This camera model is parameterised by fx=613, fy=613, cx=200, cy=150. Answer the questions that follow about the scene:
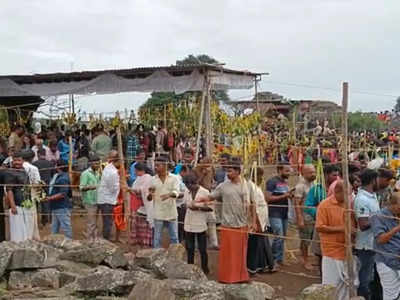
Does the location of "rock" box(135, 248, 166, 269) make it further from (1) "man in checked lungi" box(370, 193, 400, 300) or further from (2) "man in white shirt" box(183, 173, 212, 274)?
(1) "man in checked lungi" box(370, 193, 400, 300)

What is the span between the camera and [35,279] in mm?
6012

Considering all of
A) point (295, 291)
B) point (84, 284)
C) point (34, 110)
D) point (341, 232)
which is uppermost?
point (34, 110)

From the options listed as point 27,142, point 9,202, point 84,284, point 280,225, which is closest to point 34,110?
point 27,142

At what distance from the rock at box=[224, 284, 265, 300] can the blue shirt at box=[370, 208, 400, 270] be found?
44.7 inches

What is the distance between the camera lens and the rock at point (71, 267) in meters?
6.31

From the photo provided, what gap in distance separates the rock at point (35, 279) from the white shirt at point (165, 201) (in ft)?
7.08

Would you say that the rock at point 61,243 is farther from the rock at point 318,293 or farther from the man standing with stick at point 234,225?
the rock at point 318,293

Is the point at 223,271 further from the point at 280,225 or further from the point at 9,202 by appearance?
the point at 9,202

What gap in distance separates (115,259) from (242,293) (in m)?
2.00

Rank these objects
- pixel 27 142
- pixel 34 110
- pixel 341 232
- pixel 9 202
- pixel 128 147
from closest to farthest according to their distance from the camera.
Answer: pixel 341 232 → pixel 9 202 → pixel 27 142 → pixel 128 147 → pixel 34 110

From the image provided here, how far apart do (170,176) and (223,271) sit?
Result: 1.48m

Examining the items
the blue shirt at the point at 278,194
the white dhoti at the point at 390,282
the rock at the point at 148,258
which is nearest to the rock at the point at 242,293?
the white dhoti at the point at 390,282

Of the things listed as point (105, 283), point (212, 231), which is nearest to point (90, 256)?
point (105, 283)

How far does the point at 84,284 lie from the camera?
5.46 meters
